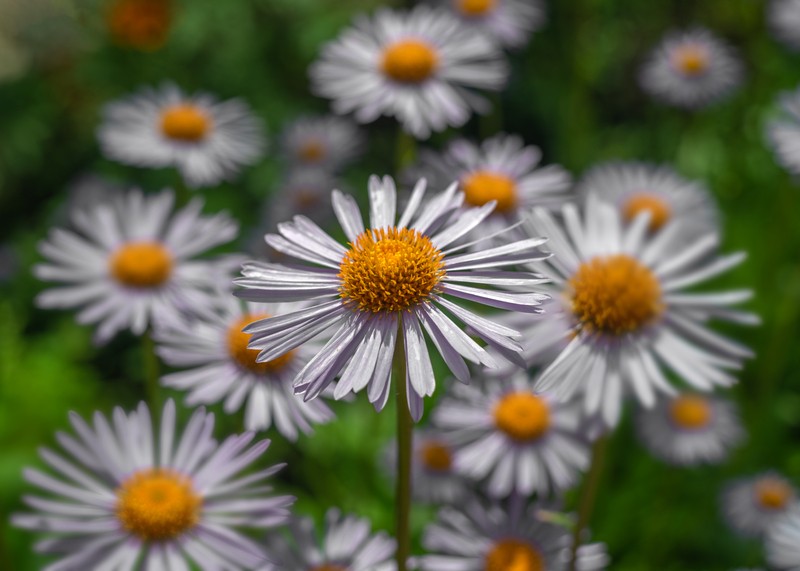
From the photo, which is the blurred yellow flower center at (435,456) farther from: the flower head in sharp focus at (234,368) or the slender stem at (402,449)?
the slender stem at (402,449)

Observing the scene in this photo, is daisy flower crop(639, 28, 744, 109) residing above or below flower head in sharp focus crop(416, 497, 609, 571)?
above

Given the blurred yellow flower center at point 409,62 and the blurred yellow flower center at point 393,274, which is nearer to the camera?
the blurred yellow flower center at point 393,274

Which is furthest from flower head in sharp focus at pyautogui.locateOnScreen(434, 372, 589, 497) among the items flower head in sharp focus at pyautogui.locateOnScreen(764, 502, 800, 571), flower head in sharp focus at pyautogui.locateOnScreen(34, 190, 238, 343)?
flower head in sharp focus at pyautogui.locateOnScreen(34, 190, 238, 343)

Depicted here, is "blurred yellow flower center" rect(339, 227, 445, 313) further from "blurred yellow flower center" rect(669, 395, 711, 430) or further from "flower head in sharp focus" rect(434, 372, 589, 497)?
"blurred yellow flower center" rect(669, 395, 711, 430)

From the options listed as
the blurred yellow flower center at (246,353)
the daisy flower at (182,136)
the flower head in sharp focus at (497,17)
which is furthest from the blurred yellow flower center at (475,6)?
the blurred yellow flower center at (246,353)

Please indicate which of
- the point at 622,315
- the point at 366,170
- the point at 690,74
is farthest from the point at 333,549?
the point at 366,170
